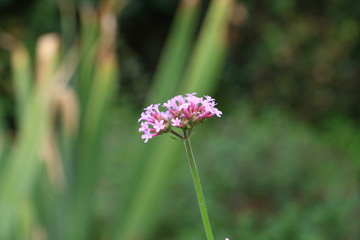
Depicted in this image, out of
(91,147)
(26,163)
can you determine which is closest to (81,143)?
(91,147)

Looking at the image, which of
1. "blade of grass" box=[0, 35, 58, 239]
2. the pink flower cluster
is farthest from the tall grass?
the pink flower cluster

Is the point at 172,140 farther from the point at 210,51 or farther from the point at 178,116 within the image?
the point at 178,116

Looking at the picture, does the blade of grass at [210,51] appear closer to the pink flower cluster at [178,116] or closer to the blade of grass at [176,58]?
the blade of grass at [176,58]

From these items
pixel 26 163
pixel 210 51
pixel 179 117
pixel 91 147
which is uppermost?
pixel 210 51

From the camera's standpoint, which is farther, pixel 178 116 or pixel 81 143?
pixel 81 143

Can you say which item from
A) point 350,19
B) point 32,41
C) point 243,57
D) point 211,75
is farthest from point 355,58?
point 211,75

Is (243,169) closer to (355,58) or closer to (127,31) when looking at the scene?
(355,58)

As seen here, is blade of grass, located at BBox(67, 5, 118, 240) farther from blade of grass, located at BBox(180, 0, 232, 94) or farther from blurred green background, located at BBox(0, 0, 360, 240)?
blade of grass, located at BBox(180, 0, 232, 94)
